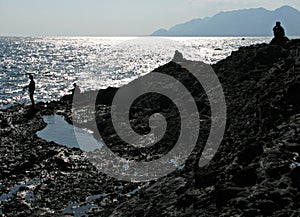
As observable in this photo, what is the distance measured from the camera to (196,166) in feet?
57.1

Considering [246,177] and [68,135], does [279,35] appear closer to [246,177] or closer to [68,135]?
[68,135]

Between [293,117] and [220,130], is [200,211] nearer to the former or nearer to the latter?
[293,117]

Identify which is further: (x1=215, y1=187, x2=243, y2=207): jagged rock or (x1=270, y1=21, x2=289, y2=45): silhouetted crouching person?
(x1=270, y1=21, x2=289, y2=45): silhouetted crouching person

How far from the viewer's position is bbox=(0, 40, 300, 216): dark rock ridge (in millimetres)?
11836

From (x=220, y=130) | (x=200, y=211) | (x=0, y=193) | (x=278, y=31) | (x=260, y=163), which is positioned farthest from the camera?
(x=278, y=31)

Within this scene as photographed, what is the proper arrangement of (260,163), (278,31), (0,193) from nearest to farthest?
(260,163)
(0,193)
(278,31)

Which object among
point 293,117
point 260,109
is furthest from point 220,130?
point 293,117

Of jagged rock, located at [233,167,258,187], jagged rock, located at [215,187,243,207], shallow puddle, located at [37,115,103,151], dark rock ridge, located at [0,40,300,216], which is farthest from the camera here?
shallow puddle, located at [37,115,103,151]

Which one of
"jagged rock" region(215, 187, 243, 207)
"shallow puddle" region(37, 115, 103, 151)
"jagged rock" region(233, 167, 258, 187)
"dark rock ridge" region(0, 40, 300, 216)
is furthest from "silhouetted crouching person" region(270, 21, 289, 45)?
"jagged rock" region(215, 187, 243, 207)

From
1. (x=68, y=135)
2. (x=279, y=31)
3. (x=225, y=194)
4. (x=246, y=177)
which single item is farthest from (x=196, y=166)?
(x=279, y=31)

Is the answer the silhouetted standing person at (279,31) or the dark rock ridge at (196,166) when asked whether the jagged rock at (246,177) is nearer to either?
the dark rock ridge at (196,166)

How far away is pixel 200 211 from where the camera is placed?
39.4ft

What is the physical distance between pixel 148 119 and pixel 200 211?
1898 cm

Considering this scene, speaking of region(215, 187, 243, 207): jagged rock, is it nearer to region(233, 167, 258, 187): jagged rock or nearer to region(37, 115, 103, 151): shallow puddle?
region(233, 167, 258, 187): jagged rock
